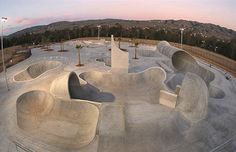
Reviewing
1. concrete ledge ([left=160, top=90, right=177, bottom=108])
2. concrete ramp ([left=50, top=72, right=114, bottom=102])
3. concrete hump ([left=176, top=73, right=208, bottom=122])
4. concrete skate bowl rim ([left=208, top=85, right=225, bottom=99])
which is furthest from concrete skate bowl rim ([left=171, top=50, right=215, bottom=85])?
concrete ramp ([left=50, top=72, right=114, bottom=102])

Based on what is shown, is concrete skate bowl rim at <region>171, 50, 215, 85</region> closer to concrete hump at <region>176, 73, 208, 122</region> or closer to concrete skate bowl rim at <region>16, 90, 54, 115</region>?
concrete hump at <region>176, 73, 208, 122</region>

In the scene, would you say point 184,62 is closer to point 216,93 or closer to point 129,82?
point 216,93

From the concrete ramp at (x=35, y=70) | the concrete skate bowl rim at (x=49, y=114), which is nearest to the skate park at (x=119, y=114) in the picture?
the concrete skate bowl rim at (x=49, y=114)

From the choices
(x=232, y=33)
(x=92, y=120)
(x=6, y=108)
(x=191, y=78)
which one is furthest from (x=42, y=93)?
(x=232, y=33)

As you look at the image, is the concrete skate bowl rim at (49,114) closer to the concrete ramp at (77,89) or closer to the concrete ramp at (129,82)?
the concrete ramp at (77,89)

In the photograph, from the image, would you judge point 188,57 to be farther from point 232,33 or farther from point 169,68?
point 232,33

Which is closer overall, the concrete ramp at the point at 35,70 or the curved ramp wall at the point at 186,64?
the concrete ramp at the point at 35,70
